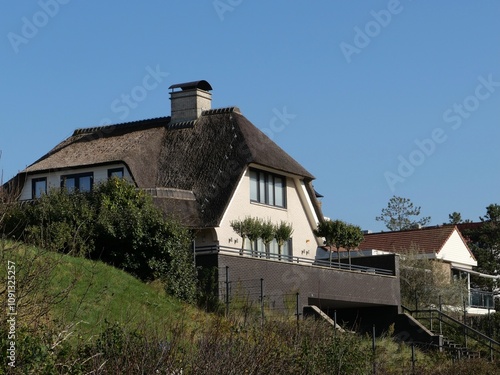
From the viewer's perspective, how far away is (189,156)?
37938mm

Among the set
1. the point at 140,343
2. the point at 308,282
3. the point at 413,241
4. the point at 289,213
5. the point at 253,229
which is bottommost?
the point at 140,343

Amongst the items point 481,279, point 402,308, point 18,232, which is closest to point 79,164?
point 18,232

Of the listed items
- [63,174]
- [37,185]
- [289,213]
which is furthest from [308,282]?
[37,185]

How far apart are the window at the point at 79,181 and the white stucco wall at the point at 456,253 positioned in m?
21.7

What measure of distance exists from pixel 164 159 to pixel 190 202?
12.1 ft

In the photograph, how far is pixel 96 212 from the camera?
31.1m

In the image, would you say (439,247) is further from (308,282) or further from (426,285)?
(308,282)

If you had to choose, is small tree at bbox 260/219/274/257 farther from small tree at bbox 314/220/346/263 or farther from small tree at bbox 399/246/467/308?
small tree at bbox 399/246/467/308

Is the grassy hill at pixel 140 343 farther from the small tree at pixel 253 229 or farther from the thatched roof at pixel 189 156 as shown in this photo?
the thatched roof at pixel 189 156

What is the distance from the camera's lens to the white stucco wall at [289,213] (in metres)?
35.6

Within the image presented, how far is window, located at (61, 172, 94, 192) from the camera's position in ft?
124

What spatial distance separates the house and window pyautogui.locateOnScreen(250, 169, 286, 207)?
0.04 metres

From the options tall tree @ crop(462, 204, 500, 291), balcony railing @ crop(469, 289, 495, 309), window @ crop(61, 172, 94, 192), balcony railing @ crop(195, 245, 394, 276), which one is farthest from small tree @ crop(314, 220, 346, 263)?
tall tree @ crop(462, 204, 500, 291)

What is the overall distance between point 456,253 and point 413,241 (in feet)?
8.87
